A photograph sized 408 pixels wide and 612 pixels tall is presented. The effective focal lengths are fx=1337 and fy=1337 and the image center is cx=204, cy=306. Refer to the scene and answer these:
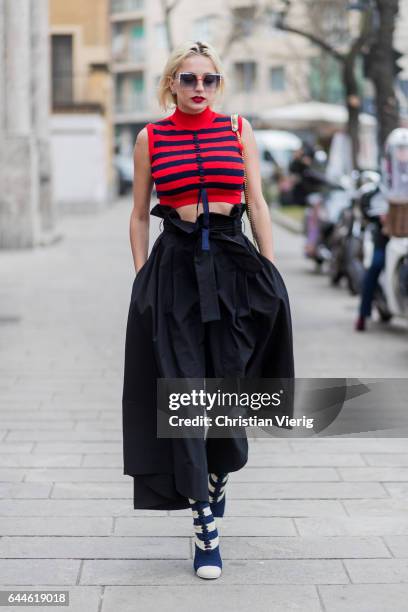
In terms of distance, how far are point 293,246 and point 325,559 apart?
1800 cm

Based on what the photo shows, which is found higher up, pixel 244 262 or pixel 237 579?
pixel 244 262

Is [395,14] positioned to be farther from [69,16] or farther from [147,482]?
[69,16]

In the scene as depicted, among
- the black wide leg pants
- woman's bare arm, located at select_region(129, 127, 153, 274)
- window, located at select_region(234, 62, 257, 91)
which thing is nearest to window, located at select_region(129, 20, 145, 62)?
window, located at select_region(234, 62, 257, 91)

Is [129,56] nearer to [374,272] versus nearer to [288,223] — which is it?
[288,223]

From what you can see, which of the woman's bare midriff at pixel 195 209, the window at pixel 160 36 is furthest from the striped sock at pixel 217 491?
the window at pixel 160 36

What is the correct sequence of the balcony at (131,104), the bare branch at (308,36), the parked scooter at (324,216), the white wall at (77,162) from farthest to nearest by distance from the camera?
the balcony at (131,104) → the white wall at (77,162) → the bare branch at (308,36) → the parked scooter at (324,216)

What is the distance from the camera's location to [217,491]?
4.72 metres

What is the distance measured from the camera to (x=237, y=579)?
14.6 feet

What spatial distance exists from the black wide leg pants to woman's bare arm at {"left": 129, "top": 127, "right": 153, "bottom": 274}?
0.19m

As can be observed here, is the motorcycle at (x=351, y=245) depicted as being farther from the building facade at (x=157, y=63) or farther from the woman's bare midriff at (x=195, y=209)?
the building facade at (x=157, y=63)

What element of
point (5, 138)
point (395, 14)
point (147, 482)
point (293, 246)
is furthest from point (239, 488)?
point (293, 246)

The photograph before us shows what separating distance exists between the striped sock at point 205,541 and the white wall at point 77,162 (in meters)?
31.3

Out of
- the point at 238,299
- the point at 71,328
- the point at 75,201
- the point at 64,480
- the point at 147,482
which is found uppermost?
the point at 238,299

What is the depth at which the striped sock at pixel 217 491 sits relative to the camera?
466cm
